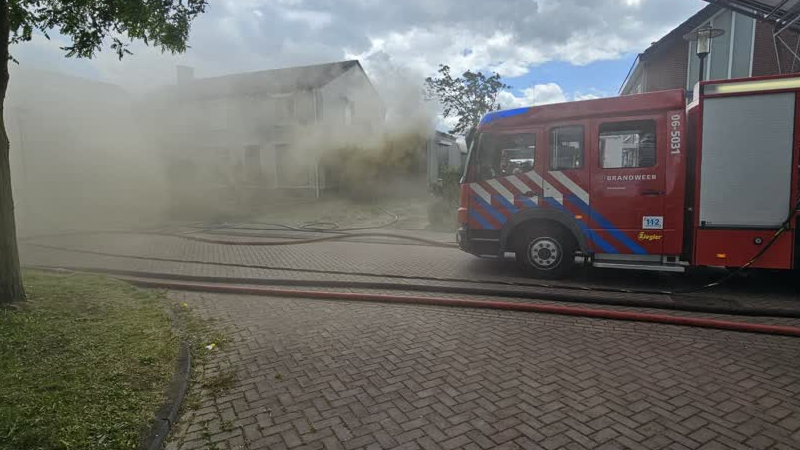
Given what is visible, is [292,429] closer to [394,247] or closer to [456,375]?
[456,375]

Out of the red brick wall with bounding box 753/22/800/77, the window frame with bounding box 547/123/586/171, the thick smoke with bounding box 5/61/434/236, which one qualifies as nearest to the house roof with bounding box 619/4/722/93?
the red brick wall with bounding box 753/22/800/77

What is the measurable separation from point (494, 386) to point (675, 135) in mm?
4377

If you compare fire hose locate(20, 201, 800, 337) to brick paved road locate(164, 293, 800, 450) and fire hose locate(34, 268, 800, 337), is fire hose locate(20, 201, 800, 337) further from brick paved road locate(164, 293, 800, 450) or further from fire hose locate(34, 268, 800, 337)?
brick paved road locate(164, 293, 800, 450)

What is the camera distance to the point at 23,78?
16.4 meters

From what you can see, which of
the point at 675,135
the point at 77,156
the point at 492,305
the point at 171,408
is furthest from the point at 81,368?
the point at 77,156

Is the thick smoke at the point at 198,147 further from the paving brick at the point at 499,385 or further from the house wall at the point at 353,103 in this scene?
the paving brick at the point at 499,385

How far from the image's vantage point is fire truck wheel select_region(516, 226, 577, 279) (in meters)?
6.34

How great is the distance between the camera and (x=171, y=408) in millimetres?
2820

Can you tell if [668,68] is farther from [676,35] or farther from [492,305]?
[492,305]

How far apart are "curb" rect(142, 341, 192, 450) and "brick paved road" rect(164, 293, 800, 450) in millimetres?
95

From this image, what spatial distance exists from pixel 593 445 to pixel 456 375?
1.12m

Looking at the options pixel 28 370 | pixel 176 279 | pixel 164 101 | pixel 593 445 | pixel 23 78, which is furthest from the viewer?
pixel 164 101

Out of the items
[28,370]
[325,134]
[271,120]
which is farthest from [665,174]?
[271,120]

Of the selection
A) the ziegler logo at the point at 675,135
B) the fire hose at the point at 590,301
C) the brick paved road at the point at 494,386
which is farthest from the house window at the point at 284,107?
the ziegler logo at the point at 675,135
